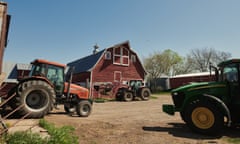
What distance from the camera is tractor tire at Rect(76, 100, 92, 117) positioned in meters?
8.20

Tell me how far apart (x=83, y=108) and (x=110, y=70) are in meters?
12.3

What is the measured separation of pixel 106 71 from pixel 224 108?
1609 cm

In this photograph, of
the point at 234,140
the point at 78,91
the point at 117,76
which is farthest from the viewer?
the point at 117,76

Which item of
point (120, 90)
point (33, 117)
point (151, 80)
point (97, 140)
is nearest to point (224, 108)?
point (97, 140)

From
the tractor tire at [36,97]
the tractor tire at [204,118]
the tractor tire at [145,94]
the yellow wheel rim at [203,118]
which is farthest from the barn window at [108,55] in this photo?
the yellow wheel rim at [203,118]

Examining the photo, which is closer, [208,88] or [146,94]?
[208,88]

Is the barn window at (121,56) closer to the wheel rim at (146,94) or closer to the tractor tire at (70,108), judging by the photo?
the wheel rim at (146,94)

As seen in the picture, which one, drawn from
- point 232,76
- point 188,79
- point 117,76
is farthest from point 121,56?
point 188,79

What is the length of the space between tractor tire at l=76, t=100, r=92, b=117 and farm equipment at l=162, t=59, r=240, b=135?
460 cm

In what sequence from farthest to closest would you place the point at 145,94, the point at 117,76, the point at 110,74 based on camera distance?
1. the point at 117,76
2. the point at 110,74
3. the point at 145,94

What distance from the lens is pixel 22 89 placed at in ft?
22.5

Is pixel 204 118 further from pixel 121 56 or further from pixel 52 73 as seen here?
pixel 121 56

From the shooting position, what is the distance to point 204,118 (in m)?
5.09

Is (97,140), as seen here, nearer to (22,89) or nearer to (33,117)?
(33,117)
